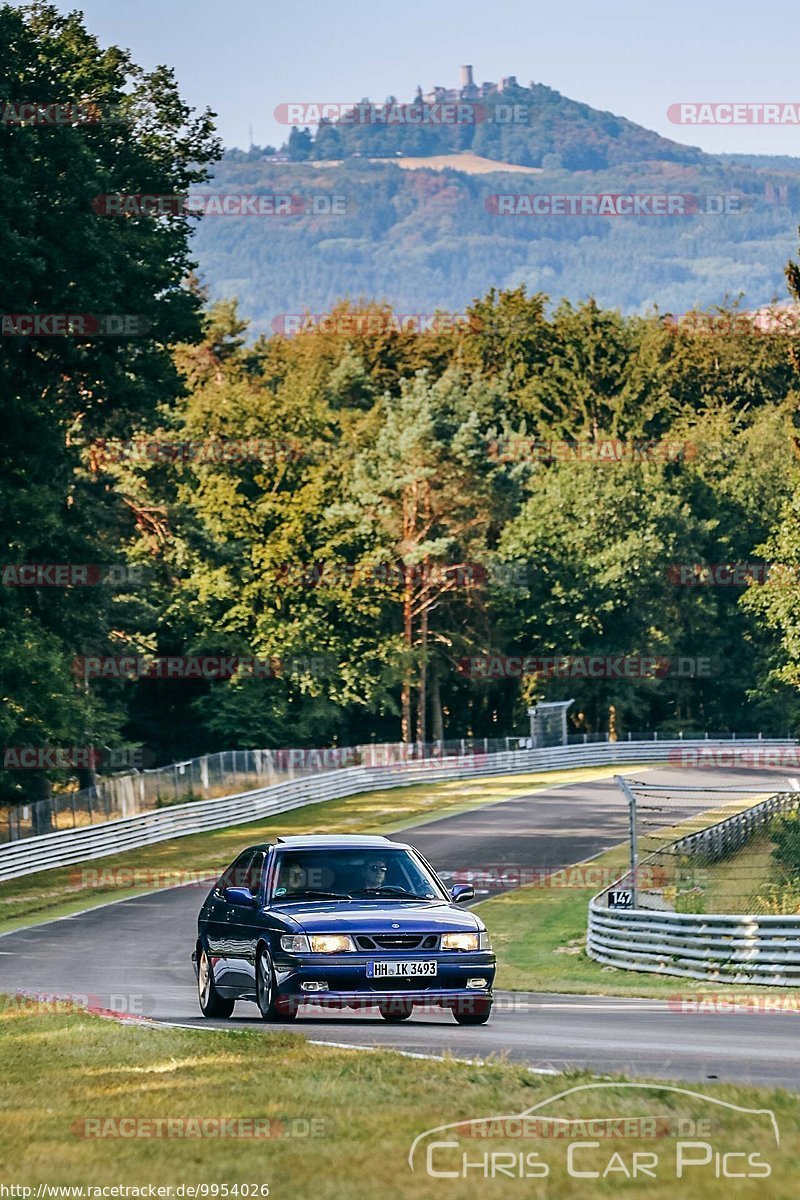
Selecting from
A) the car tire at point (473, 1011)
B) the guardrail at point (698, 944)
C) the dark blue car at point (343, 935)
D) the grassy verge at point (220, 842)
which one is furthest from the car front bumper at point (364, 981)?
the grassy verge at point (220, 842)

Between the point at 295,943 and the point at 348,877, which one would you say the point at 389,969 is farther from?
the point at 348,877

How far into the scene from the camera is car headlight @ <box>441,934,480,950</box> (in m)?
15.4

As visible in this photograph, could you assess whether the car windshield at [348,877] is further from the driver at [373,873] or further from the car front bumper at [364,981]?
the car front bumper at [364,981]

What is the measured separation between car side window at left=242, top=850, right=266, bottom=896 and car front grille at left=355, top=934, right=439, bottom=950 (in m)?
1.46

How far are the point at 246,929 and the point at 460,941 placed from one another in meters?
1.97

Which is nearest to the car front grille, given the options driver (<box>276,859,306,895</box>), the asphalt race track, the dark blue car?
the dark blue car

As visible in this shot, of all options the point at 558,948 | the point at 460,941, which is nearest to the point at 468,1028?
the point at 460,941

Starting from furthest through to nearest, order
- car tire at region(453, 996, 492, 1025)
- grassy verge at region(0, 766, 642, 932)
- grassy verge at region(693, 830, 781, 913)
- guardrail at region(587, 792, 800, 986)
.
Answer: grassy verge at region(0, 766, 642, 932)
grassy verge at region(693, 830, 781, 913)
guardrail at region(587, 792, 800, 986)
car tire at region(453, 996, 492, 1025)

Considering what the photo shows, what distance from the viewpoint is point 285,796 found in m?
61.2

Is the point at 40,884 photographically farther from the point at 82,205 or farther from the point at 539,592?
the point at 539,592

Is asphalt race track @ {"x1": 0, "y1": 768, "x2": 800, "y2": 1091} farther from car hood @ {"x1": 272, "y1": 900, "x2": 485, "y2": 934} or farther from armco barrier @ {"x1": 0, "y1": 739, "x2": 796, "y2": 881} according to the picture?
armco barrier @ {"x1": 0, "y1": 739, "x2": 796, "y2": 881}

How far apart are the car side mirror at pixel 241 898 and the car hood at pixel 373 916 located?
1.35 ft

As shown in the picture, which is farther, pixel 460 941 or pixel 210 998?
pixel 210 998

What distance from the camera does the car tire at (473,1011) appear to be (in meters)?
15.8
